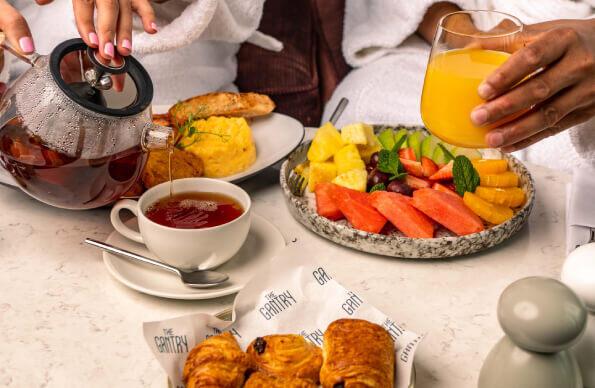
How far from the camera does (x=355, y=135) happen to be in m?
1.42

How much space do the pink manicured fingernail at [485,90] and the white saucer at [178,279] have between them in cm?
41

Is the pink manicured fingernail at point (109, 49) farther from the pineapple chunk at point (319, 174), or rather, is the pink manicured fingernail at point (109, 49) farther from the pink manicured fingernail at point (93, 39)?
the pineapple chunk at point (319, 174)

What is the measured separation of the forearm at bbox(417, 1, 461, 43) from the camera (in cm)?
210

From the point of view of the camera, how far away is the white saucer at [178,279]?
1055 millimetres

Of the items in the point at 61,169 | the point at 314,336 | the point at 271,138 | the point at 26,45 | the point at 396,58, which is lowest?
the point at 396,58

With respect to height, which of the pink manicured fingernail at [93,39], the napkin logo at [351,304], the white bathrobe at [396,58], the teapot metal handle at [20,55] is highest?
the pink manicured fingernail at [93,39]

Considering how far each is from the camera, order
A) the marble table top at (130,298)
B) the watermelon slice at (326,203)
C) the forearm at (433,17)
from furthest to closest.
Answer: the forearm at (433,17)
the watermelon slice at (326,203)
the marble table top at (130,298)

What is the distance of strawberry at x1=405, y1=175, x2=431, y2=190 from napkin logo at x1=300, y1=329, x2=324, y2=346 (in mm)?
478

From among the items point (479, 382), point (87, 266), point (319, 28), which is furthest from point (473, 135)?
point (319, 28)

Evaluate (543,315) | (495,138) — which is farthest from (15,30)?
(543,315)

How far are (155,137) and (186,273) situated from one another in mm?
215

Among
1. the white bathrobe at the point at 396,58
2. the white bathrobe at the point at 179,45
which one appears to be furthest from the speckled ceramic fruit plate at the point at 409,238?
the white bathrobe at the point at 179,45

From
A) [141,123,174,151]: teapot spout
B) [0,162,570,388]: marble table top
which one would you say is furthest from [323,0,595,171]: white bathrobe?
[141,123,174,151]: teapot spout

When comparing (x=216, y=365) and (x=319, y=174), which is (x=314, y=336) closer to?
(x=216, y=365)
